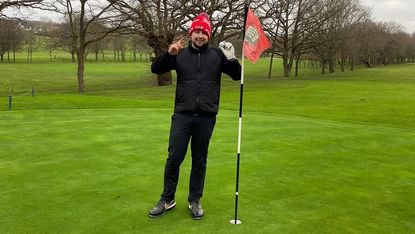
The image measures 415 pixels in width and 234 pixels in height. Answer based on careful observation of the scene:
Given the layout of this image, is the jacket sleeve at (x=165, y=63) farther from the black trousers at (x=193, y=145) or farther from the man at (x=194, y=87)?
the black trousers at (x=193, y=145)

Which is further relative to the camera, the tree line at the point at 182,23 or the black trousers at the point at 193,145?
the tree line at the point at 182,23

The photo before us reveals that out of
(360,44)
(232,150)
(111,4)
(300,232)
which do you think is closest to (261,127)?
(232,150)

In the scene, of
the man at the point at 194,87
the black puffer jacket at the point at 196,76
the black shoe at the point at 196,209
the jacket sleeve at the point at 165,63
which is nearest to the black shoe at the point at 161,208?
the man at the point at 194,87

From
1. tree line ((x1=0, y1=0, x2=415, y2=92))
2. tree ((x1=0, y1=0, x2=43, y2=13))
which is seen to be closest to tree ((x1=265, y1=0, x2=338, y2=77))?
tree line ((x1=0, y1=0, x2=415, y2=92))

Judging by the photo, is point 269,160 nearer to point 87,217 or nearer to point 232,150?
point 232,150

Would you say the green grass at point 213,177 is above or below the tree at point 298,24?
below

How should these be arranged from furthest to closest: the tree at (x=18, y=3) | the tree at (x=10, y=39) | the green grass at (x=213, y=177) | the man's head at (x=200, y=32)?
the tree at (x=10, y=39) < the tree at (x=18, y=3) < the man's head at (x=200, y=32) < the green grass at (x=213, y=177)

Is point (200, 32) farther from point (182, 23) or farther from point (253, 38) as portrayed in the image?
point (182, 23)

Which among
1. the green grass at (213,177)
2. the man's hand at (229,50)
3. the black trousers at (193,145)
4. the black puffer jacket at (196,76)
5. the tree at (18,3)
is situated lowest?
the green grass at (213,177)

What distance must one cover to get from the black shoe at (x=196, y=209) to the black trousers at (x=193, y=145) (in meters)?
0.07

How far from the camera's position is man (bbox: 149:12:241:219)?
4902 mm

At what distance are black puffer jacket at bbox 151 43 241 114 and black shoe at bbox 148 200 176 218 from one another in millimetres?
1115

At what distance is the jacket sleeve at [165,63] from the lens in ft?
16.4

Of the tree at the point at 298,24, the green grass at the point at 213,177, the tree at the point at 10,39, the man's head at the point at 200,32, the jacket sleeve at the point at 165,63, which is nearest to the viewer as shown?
the green grass at the point at 213,177
